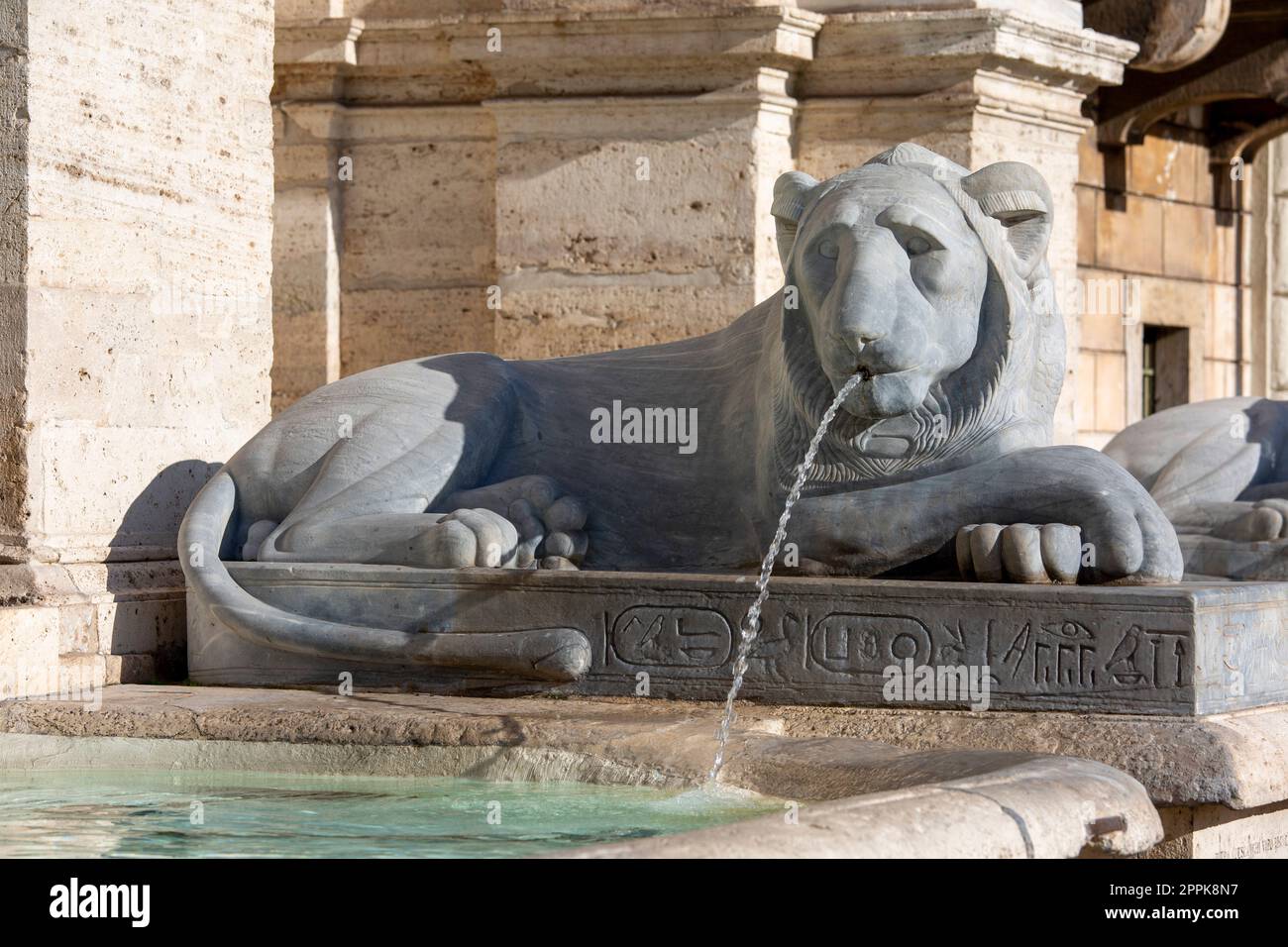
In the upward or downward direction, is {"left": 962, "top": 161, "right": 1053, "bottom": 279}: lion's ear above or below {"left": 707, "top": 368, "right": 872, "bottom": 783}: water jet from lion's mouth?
above

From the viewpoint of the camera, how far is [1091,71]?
8.65 m

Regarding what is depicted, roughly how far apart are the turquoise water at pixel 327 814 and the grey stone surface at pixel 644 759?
0.21ft

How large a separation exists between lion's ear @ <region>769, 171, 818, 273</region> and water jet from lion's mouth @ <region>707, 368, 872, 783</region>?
0.44 metres

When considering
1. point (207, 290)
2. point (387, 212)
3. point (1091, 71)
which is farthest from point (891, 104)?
point (207, 290)

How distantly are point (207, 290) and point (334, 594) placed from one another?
1379mm

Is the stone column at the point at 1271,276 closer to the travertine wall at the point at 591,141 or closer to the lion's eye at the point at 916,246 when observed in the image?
the travertine wall at the point at 591,141

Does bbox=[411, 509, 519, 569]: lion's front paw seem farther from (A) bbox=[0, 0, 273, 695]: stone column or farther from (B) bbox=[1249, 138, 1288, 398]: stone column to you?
(B) bbox=[1249, 138, 1288, 398]: stone column

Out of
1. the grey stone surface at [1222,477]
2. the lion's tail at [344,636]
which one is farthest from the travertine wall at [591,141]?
the lion's tail at [344,636]

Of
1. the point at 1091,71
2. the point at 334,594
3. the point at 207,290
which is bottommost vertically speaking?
the point at 334,594

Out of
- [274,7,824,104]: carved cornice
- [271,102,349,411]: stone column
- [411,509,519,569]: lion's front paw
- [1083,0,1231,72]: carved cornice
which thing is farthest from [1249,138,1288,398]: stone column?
[411,509,519,569]: lion's front paw

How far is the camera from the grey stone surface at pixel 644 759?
119 inches

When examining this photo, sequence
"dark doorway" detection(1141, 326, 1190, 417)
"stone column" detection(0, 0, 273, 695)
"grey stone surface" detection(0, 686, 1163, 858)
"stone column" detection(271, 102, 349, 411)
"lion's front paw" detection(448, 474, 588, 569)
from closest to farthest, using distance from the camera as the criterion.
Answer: "grey stone surface" detection(0, 686, 1163, 858) < "lion's front paw" detection(448, 474, 588, 569) < "stone column" detection(0, 0, 273, 695) < "stone column" detection(271, 102, 349, 411) < "dark doorway" detection(1141, 326, 1190, 417)

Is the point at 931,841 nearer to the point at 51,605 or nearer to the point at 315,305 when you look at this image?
the point at 51,605

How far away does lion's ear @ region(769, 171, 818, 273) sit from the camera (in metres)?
5.14
